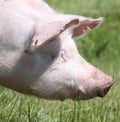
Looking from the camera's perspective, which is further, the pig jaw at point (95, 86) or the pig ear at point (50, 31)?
the pig jaw at point (95, 86)

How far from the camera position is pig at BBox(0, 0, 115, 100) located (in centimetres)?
388

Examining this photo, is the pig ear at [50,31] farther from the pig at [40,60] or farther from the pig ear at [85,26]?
the pig ear at [85,26]

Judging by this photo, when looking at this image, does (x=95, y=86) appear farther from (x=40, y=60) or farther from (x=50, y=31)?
(x=50, y=31)

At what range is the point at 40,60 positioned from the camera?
394 centimetres

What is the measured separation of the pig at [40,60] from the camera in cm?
388

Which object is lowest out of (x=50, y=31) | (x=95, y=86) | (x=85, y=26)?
(x=95, y=86)

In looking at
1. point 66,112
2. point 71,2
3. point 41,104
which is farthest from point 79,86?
point 71,2

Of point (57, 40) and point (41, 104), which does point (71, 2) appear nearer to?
point (41, 104)

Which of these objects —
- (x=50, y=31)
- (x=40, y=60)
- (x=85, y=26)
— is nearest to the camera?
(x=50, y=31)

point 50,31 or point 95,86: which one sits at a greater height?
point 50,31

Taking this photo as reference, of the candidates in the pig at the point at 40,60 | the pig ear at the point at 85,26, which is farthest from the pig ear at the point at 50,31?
the pig ear at the point at 85,26

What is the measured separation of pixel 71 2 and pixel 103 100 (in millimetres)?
5722

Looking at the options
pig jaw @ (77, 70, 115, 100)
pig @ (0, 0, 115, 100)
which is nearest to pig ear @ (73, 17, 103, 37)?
pig @ (0, 0, 115, 100)

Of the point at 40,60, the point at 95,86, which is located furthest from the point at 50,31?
the point at 95,86
